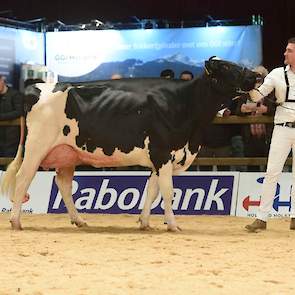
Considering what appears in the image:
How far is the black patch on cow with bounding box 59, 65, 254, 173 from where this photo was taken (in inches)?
312

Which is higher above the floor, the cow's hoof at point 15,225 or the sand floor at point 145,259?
the sand floor at point 145,259

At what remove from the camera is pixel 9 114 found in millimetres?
10398

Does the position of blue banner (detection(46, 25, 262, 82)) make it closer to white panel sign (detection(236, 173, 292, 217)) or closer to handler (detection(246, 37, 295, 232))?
white panel sign (detection(236, 173, 292, 217))

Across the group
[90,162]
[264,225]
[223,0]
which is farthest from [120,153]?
[223,0]

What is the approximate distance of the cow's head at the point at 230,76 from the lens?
790 cm

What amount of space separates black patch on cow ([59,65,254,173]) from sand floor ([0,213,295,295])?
932 millimetres

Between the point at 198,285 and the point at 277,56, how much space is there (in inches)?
391

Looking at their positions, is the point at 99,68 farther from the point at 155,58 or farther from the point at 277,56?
the point at 277,56

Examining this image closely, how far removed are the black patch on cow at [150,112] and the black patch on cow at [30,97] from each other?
1.14 ft

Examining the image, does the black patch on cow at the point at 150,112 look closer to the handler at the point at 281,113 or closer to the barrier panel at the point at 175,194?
the handler at the point at 281,113

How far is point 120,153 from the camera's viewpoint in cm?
804

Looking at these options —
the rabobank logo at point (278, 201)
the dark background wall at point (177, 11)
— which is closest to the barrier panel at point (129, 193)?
the rabobank logo at point (278, 201)

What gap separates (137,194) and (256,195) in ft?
5.02

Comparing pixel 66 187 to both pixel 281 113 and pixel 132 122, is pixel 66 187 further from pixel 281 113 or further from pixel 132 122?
pixel 281 113
